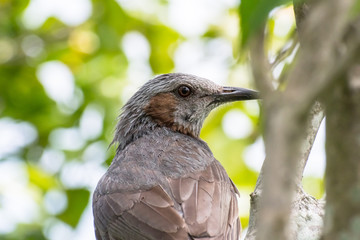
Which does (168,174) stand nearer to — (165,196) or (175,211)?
(165,196)

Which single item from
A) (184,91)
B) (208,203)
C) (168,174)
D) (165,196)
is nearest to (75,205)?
(184,91)

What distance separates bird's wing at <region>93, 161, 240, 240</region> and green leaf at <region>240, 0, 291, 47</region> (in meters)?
2.86

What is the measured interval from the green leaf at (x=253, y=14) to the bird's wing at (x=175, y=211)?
9.38 feet

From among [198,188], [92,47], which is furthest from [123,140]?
[92,47]

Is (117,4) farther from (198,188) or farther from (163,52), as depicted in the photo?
(198,188)

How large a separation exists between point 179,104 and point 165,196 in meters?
1.91

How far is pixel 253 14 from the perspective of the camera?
1.95 meters

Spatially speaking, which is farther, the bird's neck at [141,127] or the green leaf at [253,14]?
the bird's neck at [141,127]

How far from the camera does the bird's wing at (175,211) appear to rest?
473 centimetres

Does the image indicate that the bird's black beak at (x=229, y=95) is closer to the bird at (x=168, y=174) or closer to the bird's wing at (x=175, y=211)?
the bird at (x=168, y=174)

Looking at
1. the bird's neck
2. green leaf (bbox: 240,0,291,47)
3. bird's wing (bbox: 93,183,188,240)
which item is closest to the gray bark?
green leaf (bbox: 240,0,291,47)

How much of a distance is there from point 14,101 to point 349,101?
7699 millimetres

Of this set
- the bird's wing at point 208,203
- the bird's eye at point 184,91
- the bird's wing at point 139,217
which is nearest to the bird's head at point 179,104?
the bird's eye at point 184,91

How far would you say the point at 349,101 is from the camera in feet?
6.56
